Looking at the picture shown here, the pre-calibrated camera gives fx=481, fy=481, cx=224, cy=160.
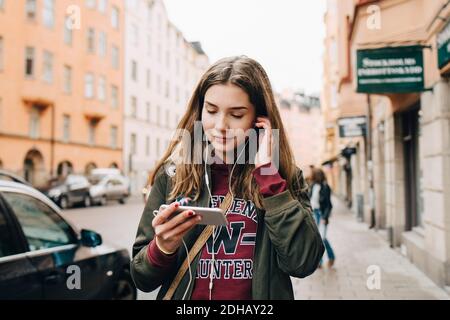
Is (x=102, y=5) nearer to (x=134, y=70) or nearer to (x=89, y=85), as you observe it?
(x=89, y=85)

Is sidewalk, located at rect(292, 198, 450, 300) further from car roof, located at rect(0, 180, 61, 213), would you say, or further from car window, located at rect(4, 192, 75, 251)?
car roof, located at rect(0, 180, 61, 213)

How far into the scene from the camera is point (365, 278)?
702 centimetres

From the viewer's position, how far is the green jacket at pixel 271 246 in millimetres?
1545

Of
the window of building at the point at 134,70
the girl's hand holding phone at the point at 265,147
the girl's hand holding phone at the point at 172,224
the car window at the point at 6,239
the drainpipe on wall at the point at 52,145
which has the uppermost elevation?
the window of building at the point at 134,70

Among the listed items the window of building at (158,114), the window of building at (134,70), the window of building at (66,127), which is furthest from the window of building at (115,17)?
the window of building at (158,114)

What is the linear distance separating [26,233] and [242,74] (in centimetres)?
211

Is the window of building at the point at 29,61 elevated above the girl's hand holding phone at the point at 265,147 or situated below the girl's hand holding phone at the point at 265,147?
above

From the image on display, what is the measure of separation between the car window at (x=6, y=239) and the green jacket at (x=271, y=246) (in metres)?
1.42

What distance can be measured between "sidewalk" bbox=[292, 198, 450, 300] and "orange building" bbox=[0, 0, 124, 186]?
16.1 meters

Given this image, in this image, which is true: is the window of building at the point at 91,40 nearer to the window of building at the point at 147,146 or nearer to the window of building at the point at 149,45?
the window of building at the point at 149,45

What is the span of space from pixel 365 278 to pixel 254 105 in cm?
601

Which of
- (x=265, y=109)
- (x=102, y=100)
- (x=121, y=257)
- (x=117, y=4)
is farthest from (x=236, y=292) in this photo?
(x=117, y=4)

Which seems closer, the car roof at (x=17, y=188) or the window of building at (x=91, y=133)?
the car roof at (x=17, y=188)

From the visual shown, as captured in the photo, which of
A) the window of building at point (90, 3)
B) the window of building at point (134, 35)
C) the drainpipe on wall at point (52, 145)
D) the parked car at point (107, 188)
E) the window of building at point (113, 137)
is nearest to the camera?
the parked car at point (107, 188)
